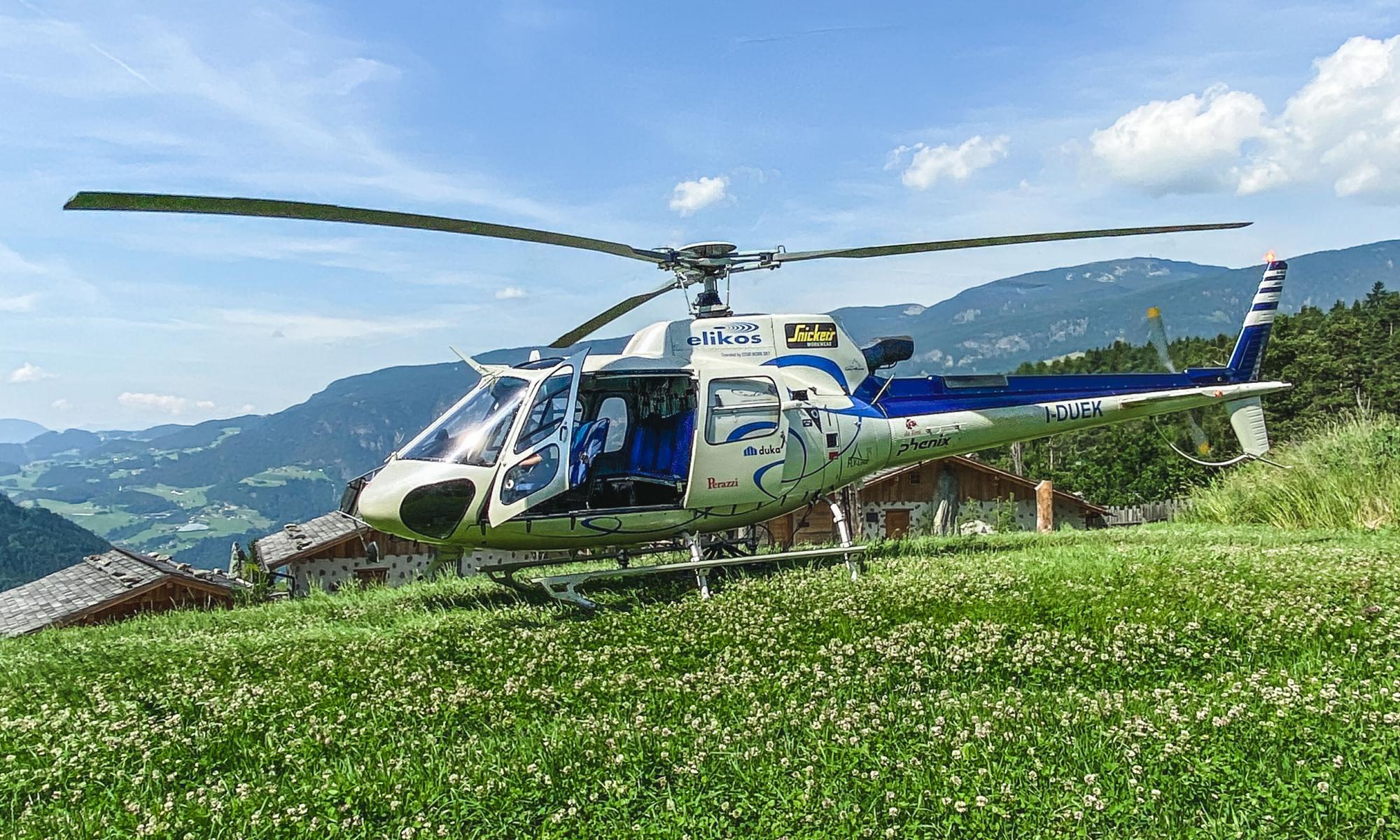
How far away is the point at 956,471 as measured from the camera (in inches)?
1745

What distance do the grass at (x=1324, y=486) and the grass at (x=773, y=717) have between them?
258 inches

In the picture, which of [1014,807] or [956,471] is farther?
[956,471]

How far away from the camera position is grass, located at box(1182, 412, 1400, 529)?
1530 centimetres

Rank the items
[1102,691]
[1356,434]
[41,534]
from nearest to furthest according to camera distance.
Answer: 1. [1102,691]
2. [1356,434]
3. [41,534]

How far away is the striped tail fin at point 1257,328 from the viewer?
46.6 ft

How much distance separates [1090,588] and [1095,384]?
17.2ft

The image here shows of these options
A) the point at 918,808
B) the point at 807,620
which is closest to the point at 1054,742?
the point at 918,808

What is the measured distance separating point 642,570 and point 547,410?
199 centimetres

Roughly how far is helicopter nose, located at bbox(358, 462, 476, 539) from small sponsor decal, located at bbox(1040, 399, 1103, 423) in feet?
25.6

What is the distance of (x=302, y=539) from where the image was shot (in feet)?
124

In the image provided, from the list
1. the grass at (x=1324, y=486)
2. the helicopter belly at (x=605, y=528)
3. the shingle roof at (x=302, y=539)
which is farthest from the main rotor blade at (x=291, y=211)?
the shingle roof at (x=302, y=539)

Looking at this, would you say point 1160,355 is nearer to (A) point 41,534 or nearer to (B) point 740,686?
(B) point 740,686

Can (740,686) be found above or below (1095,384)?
below

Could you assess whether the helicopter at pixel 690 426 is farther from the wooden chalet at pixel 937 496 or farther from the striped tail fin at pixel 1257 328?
the wooden chalet at pixel 937 496
